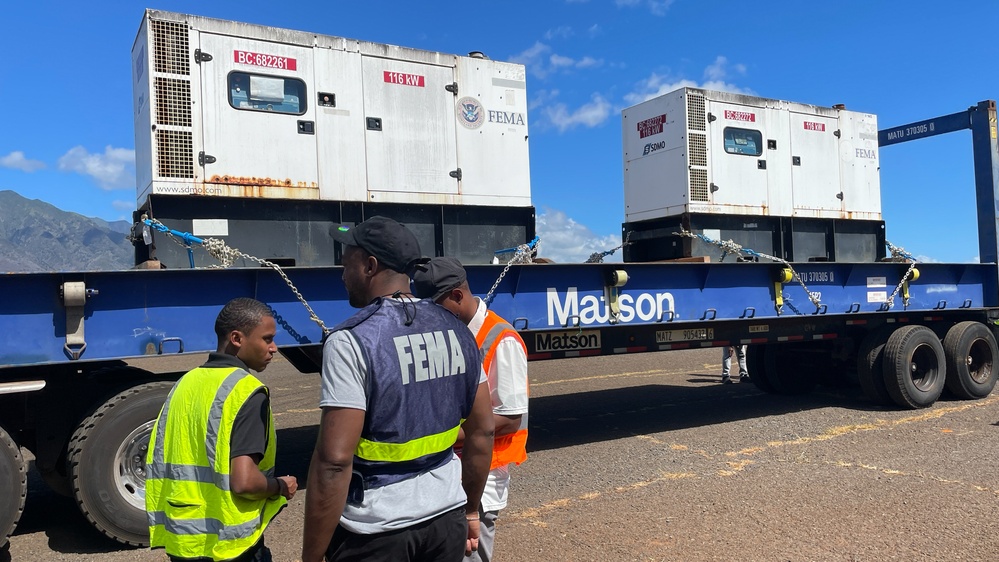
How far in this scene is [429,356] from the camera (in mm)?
2078

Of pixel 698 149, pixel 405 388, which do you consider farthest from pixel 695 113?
pixel 405 388

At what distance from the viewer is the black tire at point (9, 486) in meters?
4.55

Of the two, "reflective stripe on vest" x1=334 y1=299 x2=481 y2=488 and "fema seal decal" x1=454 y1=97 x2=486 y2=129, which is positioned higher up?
"fema seal decal" x1=454 y1=97 x2=486 y2=129

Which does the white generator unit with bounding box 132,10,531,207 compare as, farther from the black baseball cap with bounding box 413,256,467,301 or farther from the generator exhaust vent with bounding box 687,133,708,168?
the black baseball cap with bounding box 413,256,467,301

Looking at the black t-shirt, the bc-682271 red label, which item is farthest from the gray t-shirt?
the bc-682271 red label

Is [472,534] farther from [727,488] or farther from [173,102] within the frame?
[173,102]

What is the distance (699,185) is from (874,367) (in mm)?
3303

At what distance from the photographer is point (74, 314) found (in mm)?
4766

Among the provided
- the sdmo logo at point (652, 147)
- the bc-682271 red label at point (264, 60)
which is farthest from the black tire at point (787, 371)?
the bc-682271 red label at point (264, 60)

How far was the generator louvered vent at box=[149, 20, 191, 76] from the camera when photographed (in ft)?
18.7

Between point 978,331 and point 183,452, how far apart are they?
1054 cm

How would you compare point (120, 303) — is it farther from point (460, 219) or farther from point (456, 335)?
point (456, 335)

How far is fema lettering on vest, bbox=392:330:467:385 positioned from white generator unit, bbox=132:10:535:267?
3916 millimetres

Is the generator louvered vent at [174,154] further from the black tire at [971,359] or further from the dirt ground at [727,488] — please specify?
the black tire at [971,359]
